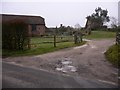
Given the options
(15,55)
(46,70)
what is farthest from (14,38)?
(46,70)

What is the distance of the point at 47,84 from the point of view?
8891mm

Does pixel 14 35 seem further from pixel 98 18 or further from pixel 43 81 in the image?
pixel 98 18

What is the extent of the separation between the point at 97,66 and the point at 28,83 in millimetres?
5217

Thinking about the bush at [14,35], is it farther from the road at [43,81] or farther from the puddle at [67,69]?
the road at [43,81]

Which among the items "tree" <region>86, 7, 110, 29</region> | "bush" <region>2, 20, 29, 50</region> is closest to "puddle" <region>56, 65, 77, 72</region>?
"bush" <region>2, 20, 29, 50</region>

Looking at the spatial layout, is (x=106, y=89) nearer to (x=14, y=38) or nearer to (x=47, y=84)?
(x=47, y=84)

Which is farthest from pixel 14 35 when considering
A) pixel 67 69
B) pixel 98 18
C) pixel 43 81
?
pixel 98 18

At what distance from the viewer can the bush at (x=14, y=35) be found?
18688 mm

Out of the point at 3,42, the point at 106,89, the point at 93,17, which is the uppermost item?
the point at 93,17

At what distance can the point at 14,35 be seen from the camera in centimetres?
1884

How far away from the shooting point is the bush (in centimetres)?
1869

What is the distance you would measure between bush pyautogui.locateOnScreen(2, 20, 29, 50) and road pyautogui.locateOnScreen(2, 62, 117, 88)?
7970 mm

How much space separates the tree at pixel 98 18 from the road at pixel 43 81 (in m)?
62.1

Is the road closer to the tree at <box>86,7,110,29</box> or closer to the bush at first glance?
the bush
